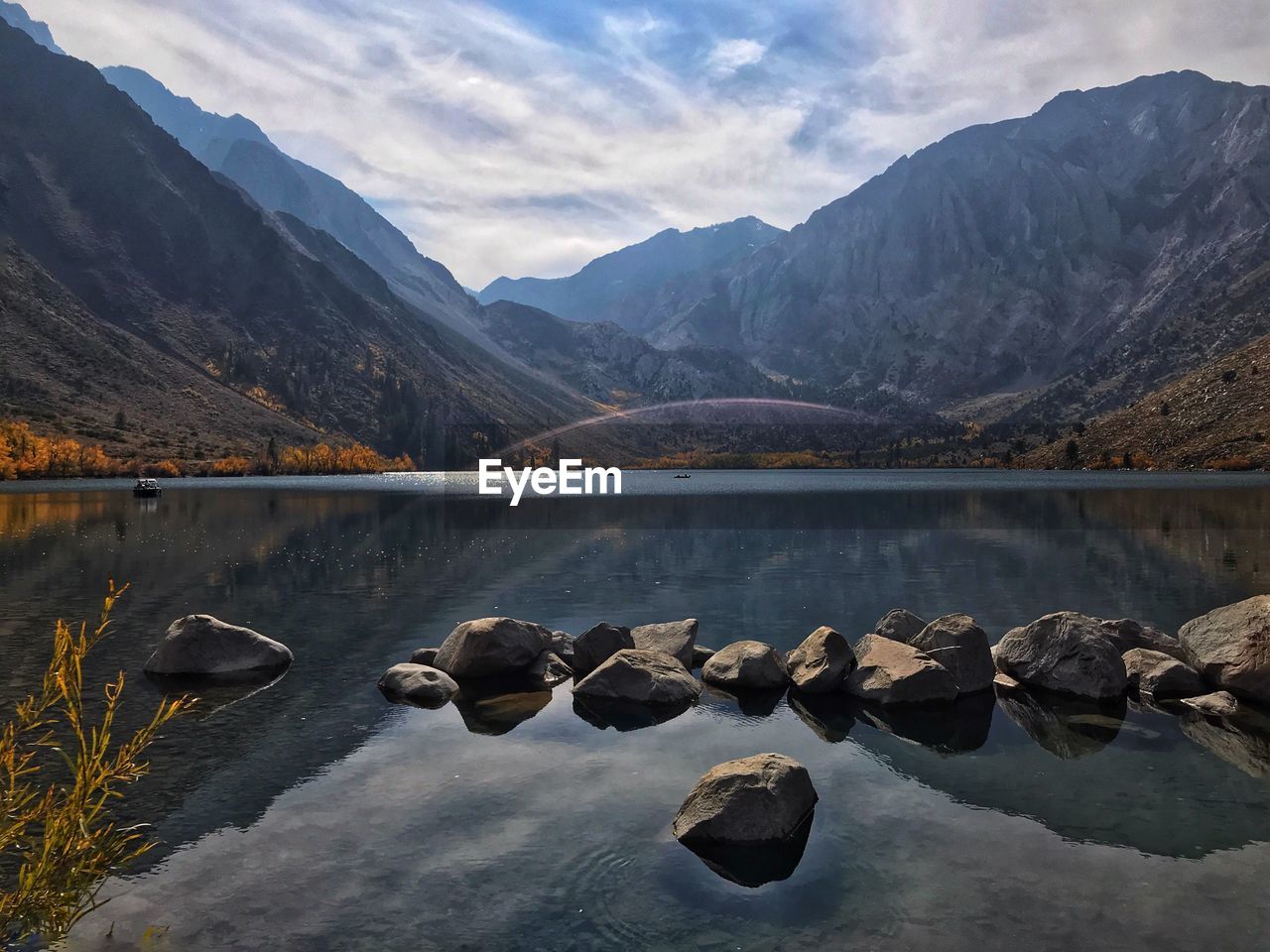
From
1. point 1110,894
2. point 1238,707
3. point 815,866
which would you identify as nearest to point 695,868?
point 815,866

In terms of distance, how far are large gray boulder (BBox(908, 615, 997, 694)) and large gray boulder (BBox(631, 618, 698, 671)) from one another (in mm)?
8453

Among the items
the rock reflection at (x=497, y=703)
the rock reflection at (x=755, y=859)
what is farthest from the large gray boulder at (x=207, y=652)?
the rock reflection at (x=755, y=859)

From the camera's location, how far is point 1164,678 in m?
25.7

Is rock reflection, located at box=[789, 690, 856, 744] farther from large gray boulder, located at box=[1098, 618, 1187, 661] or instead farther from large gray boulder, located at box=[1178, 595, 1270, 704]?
large gray boulder, located at box=[1178, 595, 1270, 704]

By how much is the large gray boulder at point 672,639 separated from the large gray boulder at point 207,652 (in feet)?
46.2

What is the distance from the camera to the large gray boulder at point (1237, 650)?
24656mm

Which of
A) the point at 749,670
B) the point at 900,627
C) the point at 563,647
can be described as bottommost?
the point at 563,647

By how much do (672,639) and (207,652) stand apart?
17.3 m

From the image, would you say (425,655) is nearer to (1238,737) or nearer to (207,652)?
(207,652)

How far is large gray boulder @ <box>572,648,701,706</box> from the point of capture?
25.4 meters

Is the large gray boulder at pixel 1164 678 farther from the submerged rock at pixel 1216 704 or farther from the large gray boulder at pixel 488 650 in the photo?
the large gray boulder at pixel 488 650

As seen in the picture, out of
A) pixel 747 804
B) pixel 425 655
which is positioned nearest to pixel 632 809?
pixel 747 804

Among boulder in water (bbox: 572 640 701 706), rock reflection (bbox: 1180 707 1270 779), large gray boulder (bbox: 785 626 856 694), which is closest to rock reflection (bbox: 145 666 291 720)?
boulder in water (bbox: 572 640 701 706)

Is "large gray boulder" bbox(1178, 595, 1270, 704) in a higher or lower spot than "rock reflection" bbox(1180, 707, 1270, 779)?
higher
